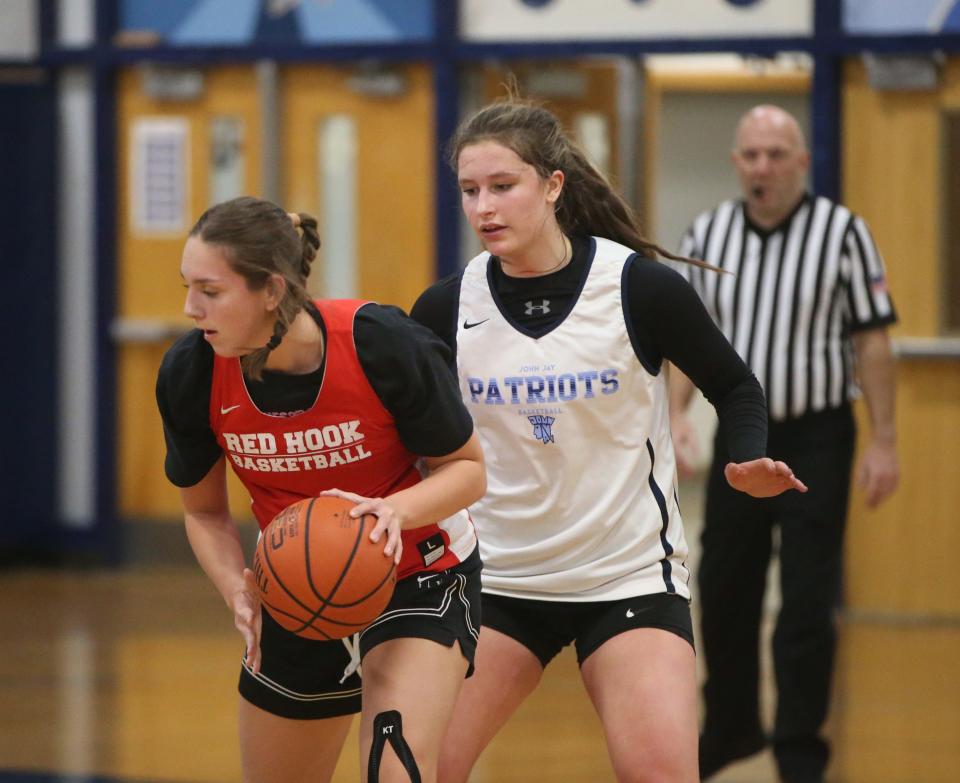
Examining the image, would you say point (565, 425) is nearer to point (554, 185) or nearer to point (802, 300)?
point (554, 185)

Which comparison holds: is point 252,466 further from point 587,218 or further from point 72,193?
point 72,193

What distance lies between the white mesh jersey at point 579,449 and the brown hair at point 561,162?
0.18m

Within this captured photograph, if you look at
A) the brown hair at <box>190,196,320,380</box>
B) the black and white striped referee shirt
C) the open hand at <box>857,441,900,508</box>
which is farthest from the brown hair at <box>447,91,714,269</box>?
the open hand at <box>857,441,900,508</box>

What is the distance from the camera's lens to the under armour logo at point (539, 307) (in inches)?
133

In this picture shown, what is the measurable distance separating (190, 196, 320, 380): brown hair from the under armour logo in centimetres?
56

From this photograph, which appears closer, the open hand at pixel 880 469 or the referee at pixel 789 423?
the referee at pixel 789 423

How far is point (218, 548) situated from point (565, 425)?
74 centimetres

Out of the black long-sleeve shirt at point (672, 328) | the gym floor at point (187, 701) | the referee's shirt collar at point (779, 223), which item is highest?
the referee's shirt collar at point (779, 223)

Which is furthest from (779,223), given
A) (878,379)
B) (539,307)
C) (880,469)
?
(539,307)

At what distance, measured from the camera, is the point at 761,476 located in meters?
3.20

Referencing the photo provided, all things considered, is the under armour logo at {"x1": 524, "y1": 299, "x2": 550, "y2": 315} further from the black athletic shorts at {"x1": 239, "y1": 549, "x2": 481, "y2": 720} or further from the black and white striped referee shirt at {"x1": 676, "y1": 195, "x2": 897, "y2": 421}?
the black and white striped referee shirt at {"x1": 676, "y1": 195, "x2": 897, "y2": 421}

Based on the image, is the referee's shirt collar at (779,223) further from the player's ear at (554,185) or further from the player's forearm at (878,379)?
the player's ear at (554,185)

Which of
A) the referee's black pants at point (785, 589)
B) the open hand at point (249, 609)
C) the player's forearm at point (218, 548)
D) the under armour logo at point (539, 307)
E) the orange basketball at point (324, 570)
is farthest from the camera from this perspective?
the referee's black pants at point (785, 589)

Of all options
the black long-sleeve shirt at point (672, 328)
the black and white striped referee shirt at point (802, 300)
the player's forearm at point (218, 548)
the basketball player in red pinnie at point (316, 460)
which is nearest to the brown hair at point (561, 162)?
the black long-sleeve shirt at point (672, 328)
